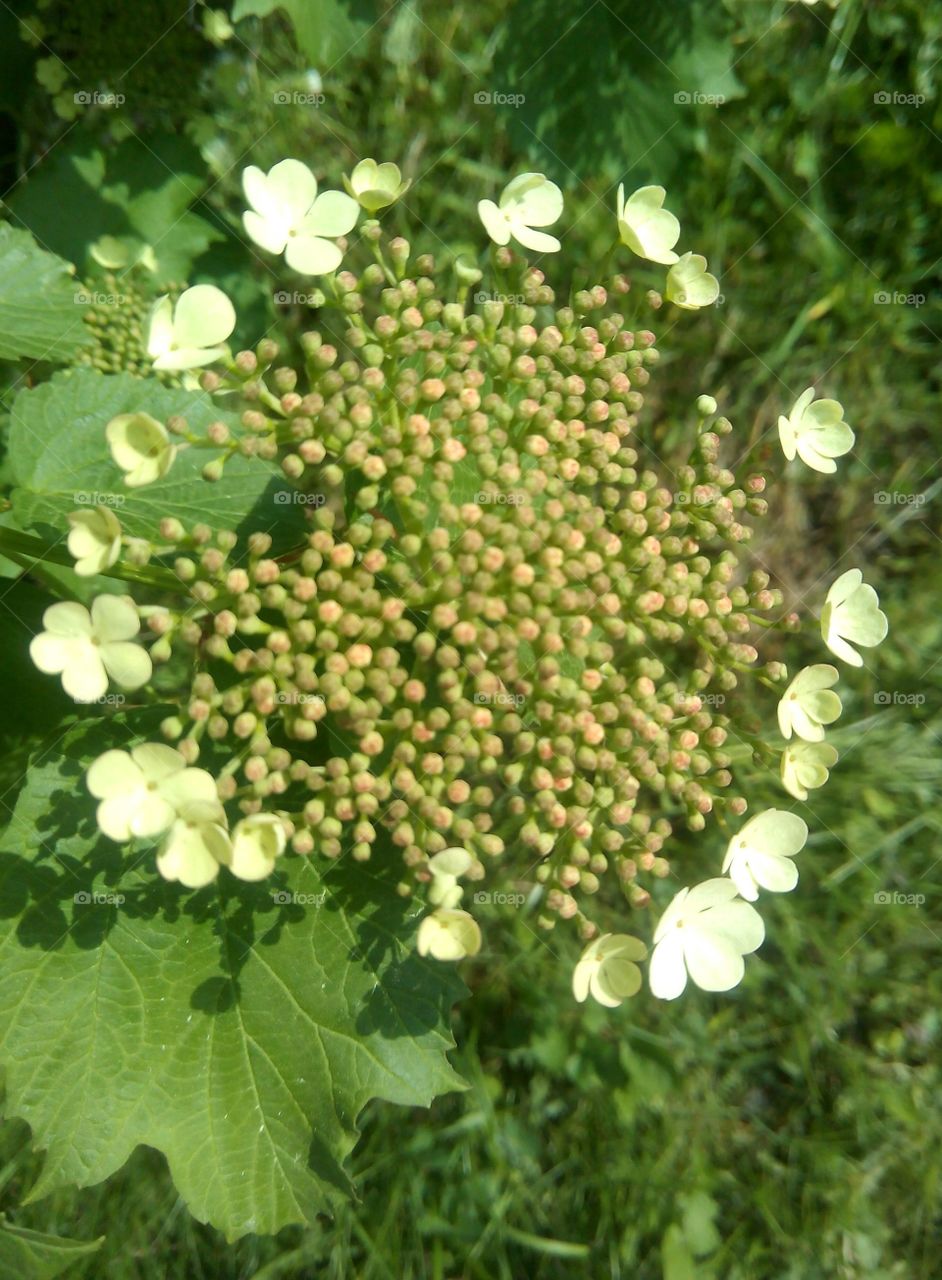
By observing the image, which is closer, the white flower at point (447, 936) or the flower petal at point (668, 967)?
the white flower at point (447, 936)

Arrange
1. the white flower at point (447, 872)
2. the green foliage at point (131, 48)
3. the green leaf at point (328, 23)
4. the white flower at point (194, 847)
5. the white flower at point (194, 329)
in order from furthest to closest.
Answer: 1. the green foliage at point (131, 48)
2. the green leaf at point (328, 23)
3. the white flower at point (194, 329)
4. the white flower at point (447, 872)
5. the white flower at point (194, 847)

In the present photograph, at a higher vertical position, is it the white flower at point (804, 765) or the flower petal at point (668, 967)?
the white flower at point (804, 765)

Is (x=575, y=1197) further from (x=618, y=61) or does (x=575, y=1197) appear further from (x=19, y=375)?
(x=618, y=61)

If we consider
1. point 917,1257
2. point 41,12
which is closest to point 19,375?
point 41,12

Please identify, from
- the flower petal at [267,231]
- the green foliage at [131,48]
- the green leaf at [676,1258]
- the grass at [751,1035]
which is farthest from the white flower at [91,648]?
the green leaf at [676,1258]

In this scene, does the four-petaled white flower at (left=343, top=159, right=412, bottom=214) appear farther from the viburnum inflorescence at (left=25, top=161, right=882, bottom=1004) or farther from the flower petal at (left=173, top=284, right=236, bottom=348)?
the flower petal at (left=173, top=284, right=236, bottom=348)

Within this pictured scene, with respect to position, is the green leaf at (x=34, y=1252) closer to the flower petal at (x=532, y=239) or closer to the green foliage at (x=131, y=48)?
the flower petal at (x=532, y=239)

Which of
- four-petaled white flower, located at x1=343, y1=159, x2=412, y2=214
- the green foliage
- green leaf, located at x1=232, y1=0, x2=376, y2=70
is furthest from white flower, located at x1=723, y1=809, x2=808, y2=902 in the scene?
the green foliage

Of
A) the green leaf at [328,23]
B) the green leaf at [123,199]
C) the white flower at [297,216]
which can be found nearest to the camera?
the white flower at [297,216]
